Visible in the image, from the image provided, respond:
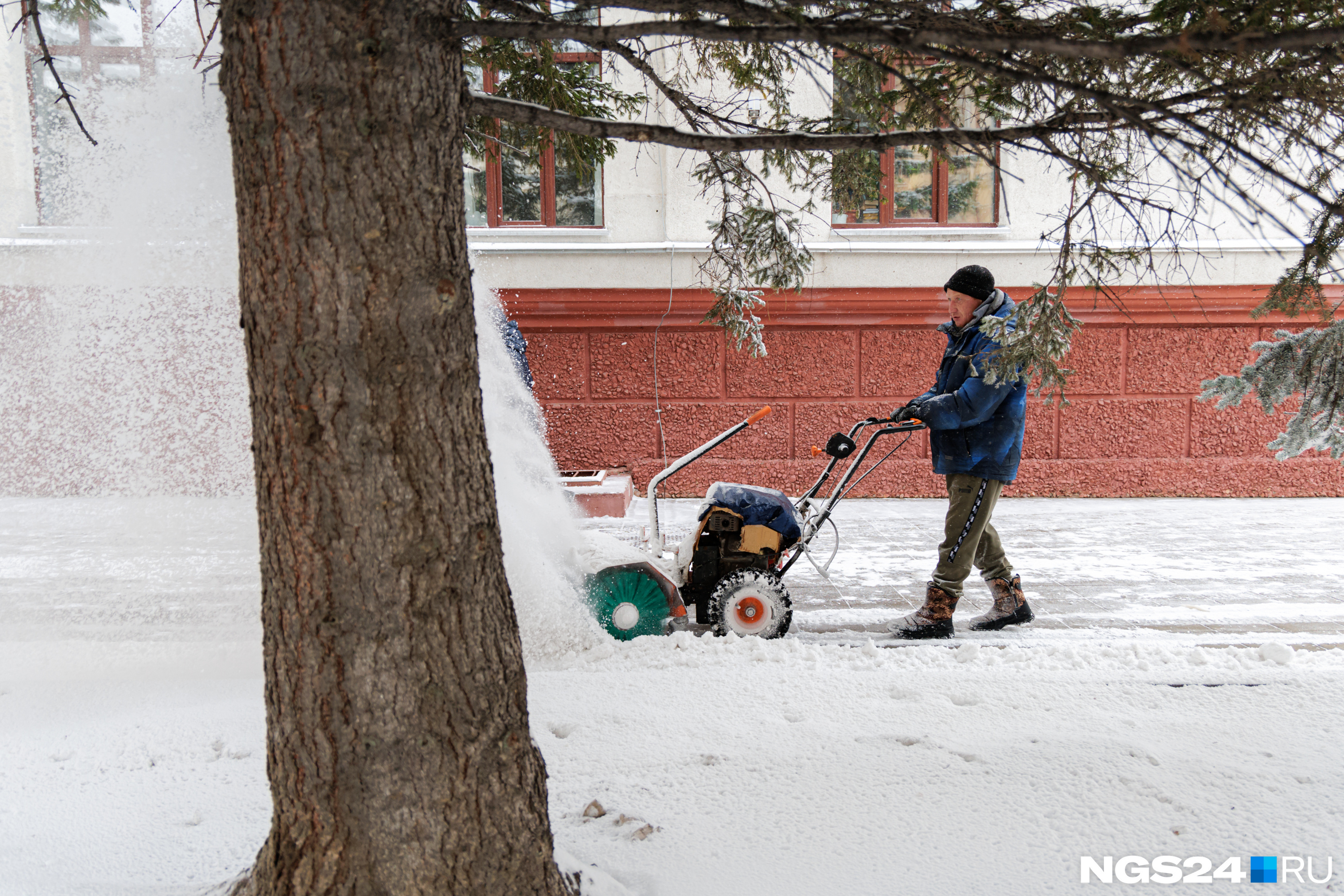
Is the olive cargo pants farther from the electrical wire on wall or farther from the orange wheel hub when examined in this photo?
the electrical wire on wall

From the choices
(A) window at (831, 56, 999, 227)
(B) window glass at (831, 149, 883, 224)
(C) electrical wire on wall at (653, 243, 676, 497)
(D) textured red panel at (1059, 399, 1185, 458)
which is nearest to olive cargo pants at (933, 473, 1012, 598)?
(B) window glass at (831, 149, 883, 224)

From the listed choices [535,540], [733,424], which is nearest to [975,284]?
[535,540]

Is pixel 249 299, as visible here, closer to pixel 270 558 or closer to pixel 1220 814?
pixel 270 558

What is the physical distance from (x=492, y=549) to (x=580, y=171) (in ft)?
7.25

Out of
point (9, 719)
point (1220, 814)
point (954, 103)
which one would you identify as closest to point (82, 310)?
point (9, 719)

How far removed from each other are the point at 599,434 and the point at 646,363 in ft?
2.82

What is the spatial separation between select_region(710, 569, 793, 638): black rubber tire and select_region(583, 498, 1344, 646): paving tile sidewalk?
0.38 meters

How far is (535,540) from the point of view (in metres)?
4.06

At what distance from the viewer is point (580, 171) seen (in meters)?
3.55

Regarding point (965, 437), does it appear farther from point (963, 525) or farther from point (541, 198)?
point (541, 198)

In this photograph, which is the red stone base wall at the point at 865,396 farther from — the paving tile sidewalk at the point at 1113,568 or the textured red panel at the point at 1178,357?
the paving tile sidewalk at the point at 1113,568

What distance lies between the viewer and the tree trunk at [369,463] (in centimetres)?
163

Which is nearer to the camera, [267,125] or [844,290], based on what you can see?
[267,125]

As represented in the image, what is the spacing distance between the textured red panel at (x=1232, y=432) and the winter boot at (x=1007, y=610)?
5192 mm
